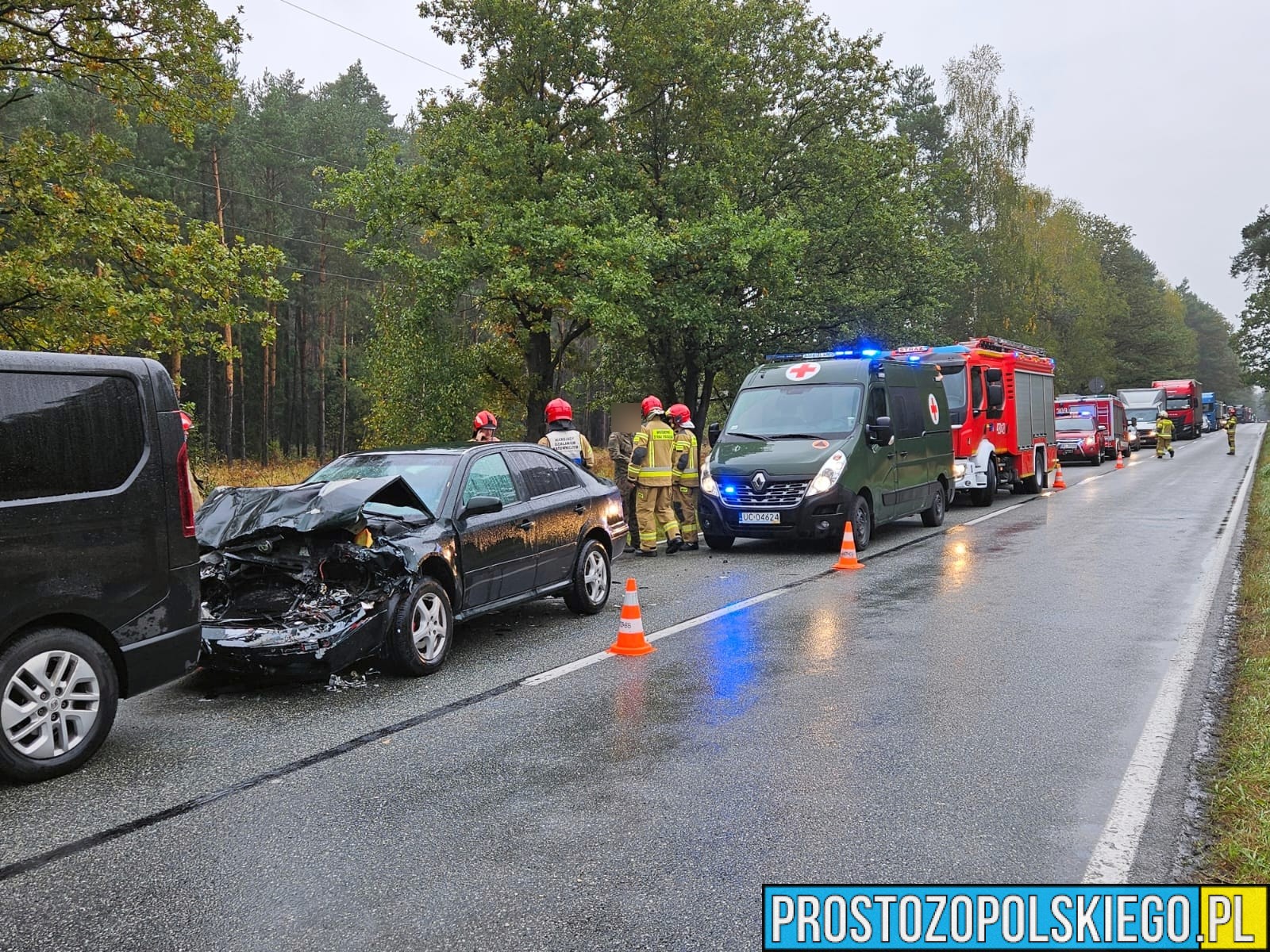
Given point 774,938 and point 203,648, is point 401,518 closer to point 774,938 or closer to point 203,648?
point 203,648

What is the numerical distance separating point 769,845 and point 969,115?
52292 millimetres

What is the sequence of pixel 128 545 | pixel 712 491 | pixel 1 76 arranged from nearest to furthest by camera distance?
pixel 128 545 < pixel 712 491 < pixel 1 76

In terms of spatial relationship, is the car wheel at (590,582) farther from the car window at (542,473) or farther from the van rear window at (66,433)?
the van rear window at (66,433)

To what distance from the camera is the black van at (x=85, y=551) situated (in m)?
4.46

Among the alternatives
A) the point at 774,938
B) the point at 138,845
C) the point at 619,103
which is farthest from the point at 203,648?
the point at 619,103

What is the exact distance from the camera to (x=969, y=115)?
49625mm

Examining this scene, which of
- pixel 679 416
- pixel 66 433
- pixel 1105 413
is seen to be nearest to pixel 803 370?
pixel 679 416

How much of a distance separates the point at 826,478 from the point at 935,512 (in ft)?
13.3

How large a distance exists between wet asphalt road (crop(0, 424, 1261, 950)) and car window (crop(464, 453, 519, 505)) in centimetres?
111

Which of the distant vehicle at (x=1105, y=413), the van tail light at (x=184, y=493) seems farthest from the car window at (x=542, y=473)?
the distant vehicle at (x=1105, y=413)

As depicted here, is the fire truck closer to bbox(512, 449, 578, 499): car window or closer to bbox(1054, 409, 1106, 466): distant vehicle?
bbox(512, 449, 578, 499): car window

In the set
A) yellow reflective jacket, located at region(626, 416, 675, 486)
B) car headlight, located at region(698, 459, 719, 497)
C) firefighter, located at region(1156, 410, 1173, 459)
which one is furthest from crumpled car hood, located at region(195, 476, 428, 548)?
firefighter, located at region(1156, 410, 1173, 459)

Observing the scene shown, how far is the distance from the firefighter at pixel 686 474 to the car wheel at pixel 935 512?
3846 mm

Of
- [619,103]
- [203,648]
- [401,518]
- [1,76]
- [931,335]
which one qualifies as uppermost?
[619,103]
